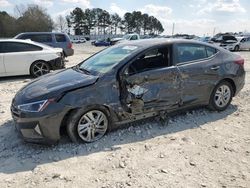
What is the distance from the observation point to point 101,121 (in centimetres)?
445

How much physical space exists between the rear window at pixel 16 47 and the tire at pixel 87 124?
6.50 meters

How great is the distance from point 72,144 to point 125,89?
1166 millimetres

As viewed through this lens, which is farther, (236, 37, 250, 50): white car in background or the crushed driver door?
(236, 37, 250, 50): white car in background

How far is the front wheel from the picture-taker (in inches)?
165

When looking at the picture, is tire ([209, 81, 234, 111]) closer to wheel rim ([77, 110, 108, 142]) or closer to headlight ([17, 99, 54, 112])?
wheel rim ([77, 110, 108, 142])

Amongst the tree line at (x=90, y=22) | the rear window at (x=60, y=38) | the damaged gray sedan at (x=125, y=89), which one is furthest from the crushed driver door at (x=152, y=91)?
the tree line at (x=90, y=22)

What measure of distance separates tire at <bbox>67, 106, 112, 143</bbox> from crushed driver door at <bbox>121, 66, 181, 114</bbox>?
1.33ft

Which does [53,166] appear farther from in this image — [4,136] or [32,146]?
[4,136]

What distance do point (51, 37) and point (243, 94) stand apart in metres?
10.7

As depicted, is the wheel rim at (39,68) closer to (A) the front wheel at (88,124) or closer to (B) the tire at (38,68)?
(B) the tire at (38,68)

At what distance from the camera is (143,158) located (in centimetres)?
398

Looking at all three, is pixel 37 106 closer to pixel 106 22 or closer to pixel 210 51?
pixel 210 51

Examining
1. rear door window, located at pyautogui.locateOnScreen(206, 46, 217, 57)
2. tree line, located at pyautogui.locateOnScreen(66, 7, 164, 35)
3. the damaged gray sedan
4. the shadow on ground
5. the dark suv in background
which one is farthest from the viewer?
tree line, located at pyautogui.locateOnScreen(66, 7, 164, 35)

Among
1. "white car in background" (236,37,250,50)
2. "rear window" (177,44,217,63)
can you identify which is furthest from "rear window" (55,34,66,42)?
"white car in background" (236,37,250,50)
